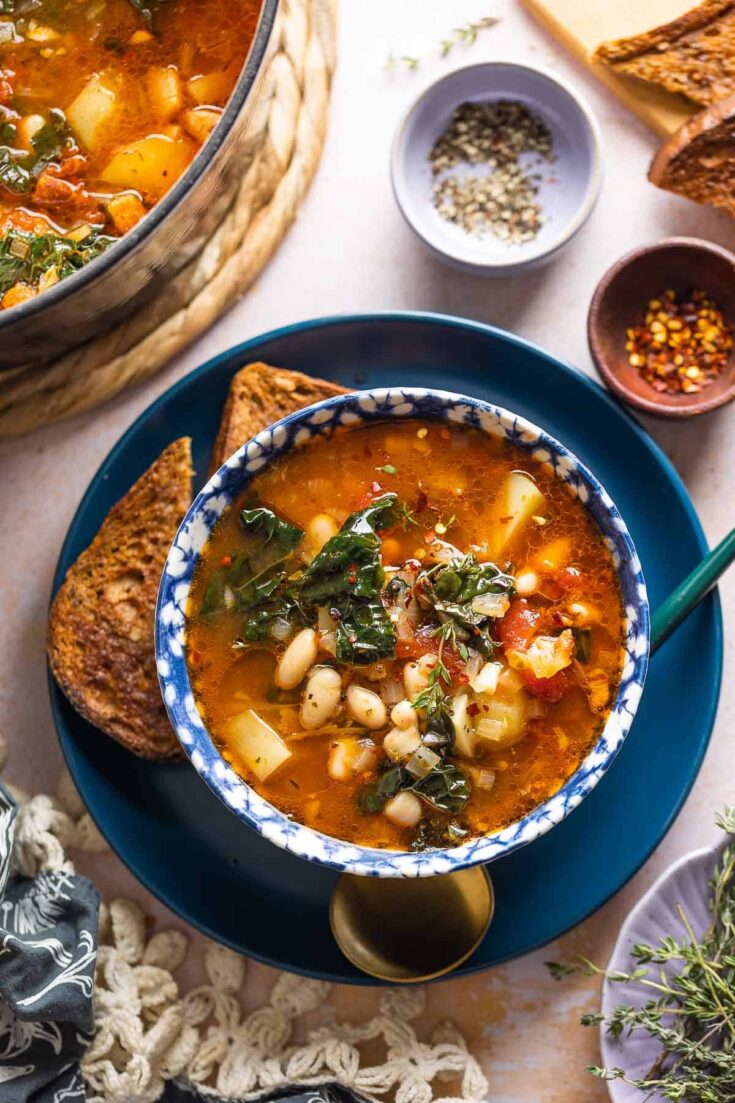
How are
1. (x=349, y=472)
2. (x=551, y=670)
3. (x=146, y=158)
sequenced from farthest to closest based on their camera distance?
(x=146, y=158), (x=349, y=472), (x=551, y=670)

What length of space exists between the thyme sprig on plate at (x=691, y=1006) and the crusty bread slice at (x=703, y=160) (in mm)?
1687

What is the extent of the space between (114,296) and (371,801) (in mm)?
1394

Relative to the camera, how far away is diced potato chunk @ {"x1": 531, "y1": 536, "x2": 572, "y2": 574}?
2.88 m

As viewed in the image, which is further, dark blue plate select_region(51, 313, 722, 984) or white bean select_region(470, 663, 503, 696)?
dark blue plate select_region(51, 313, 722, 984)

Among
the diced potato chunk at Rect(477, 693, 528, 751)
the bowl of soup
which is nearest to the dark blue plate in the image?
the bowl of soup

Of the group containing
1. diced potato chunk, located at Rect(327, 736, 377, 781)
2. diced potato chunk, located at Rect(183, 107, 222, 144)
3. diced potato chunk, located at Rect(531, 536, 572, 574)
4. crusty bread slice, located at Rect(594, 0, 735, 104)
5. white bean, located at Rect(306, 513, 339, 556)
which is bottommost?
diced potato chunk, located at Rect(327, 736, 377, 781)

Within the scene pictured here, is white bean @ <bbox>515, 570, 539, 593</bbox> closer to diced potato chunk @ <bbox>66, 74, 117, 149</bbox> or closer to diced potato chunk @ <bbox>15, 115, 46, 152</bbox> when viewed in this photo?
diced potato chunk @ <bbox>66, 74, 117, 149</bbox>

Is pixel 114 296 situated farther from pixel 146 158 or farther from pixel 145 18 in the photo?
pixel 145 18

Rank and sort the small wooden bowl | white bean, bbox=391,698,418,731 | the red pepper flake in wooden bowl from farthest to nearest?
the red pepper flake in wooden bowl → the small wooden bowl → white bean, bbox=391,698,418,731

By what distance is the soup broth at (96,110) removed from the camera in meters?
3.15

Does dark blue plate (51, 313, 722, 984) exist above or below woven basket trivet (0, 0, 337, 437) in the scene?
below

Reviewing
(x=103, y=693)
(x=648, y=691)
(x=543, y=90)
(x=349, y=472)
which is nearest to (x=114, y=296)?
(x=349, y=472)

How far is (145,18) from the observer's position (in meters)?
3.24

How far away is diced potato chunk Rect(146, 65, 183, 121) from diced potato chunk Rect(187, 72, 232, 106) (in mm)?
36
